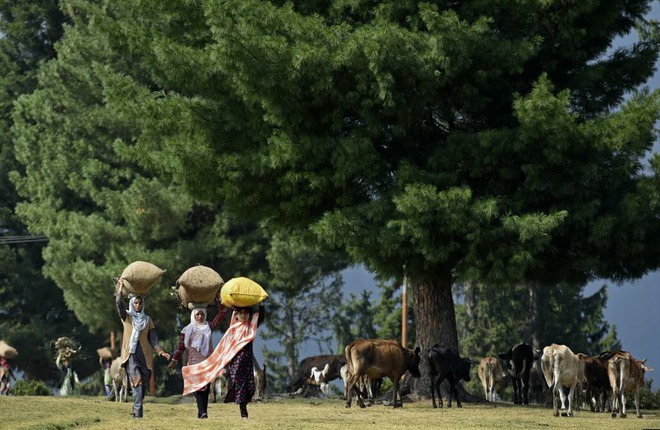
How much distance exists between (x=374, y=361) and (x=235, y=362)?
6911 mm

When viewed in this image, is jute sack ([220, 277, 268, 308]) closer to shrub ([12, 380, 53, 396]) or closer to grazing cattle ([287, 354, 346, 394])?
grazing cattle ([287, 354, 346, 394])

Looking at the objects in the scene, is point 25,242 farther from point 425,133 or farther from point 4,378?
point 425,133

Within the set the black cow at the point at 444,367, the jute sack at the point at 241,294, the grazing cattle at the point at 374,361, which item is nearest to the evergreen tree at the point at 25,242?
the black cow at the point at 444,367

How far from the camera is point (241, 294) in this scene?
18703mm

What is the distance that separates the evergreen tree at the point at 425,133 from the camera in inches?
1021

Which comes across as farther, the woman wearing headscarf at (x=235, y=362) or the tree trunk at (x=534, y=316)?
the tree trunk at (x=534, y=316)

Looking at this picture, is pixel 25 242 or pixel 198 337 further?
pixel 25 242

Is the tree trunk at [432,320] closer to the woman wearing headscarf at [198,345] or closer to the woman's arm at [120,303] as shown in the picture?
the woman's arm at [120,303]

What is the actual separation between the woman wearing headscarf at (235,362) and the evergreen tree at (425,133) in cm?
703

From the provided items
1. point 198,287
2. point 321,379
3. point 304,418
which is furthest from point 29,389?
point 304,418

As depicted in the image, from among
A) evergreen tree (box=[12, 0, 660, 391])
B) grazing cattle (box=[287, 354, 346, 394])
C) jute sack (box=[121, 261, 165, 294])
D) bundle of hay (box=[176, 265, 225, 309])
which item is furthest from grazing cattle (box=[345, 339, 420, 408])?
grazing cattle (box=[287, 354, 346, 394])

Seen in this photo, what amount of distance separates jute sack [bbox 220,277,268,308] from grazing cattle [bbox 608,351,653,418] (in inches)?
346

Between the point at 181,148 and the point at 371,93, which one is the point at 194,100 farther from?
the point at 371,93

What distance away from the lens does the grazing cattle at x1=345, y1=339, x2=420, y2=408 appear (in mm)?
25359
